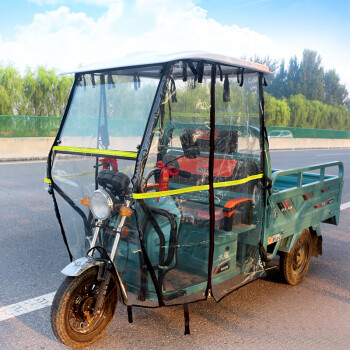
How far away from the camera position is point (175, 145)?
356 cm

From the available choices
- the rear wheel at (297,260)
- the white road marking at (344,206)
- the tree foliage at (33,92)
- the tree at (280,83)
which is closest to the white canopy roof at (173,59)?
the rear wheel at (297,260)

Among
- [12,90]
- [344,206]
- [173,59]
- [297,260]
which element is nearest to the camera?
[173,59]

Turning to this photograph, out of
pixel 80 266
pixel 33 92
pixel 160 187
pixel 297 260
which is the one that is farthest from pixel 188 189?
pixel 33 92

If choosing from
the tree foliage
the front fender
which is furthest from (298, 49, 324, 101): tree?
the front fender

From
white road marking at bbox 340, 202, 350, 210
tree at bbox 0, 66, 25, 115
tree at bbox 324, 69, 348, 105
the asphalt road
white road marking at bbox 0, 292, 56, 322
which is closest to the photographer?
the asphalt road

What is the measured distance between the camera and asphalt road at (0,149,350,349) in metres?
3.25

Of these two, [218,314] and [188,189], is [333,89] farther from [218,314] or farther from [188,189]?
[188,189]

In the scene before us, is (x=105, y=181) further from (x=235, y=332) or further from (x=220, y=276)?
(x=235, y=332)

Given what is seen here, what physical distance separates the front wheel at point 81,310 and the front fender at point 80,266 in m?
0.06

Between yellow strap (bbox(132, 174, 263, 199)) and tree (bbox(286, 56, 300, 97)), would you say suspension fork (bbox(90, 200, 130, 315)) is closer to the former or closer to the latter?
yellow strap (bbox(132, 174, 263, 199))

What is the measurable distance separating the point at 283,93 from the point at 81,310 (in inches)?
2681

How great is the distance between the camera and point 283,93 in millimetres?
67750

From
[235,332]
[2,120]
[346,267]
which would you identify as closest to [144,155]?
[235,332]

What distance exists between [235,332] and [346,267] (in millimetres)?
2189
